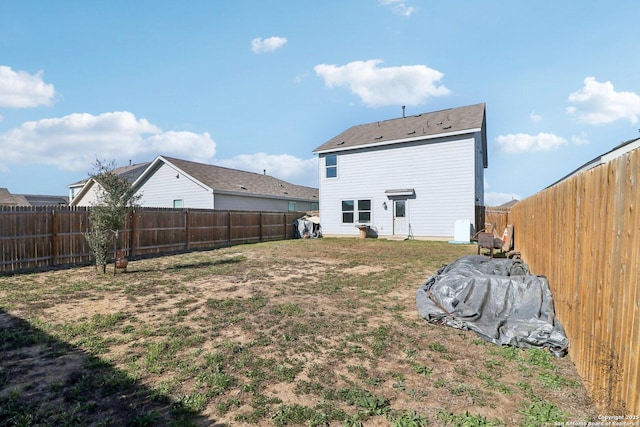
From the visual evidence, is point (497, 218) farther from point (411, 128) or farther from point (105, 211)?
point (105, 211)

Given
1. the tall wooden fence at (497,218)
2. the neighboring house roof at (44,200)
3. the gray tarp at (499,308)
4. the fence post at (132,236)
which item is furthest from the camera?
the neighboring house roof at (44,200)

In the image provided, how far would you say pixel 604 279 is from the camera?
96.9 inches

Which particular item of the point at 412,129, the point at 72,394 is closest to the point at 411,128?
the point at 412,129

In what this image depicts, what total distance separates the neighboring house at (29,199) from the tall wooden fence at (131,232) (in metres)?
31.4

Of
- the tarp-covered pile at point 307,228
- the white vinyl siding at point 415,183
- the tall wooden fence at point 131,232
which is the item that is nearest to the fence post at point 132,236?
the tall wooden fence at point 131,232

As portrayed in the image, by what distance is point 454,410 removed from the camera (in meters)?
2.61

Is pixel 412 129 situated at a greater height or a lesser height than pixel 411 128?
lesser

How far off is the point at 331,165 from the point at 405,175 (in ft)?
17.0

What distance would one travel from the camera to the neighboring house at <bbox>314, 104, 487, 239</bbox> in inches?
640

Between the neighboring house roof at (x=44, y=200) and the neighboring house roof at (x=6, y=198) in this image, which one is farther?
the neighboring house roof at (x=44, y=200)

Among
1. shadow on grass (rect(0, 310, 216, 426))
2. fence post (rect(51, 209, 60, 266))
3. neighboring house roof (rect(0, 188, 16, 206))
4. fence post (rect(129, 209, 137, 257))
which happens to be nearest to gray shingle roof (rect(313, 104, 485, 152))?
fence post (rect(129, 209, 137, 257))

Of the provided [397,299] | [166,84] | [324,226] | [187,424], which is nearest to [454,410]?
[187,424]

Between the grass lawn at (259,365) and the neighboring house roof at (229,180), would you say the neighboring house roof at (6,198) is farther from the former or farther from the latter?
the grass lawn at (259,365)

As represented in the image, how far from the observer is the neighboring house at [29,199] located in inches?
1315
